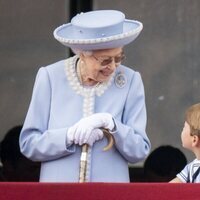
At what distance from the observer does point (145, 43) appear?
18.8 ft

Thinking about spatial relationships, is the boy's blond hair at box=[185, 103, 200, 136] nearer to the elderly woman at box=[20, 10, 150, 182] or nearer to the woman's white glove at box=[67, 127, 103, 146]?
the elderly woman at box=[20, 10, 150, 182]

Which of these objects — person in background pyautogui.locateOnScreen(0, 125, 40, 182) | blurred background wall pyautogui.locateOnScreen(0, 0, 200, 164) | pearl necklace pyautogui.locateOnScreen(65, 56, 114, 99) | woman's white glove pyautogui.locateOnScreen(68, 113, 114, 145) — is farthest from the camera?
blurred background wall pyautogui.locateOnScreen(0, 0, 200, 164)

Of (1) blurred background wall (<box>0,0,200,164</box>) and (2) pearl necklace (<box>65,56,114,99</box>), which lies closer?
(2) pearl necklace (<box>65,56,114,99</box>)

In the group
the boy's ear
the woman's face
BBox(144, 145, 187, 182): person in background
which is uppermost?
the woman's face

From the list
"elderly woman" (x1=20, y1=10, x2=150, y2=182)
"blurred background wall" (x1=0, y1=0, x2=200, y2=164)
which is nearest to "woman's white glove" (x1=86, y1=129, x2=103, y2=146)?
"elderly woman" (x1=20, y1=10, x2=150, y2=182)

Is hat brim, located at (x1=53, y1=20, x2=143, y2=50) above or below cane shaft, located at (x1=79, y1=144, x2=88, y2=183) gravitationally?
above

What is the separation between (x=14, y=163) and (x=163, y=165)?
2.27 ft

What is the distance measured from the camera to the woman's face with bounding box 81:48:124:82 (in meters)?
4.29

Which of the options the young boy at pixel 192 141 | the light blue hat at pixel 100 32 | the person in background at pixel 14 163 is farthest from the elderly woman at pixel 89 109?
the person in background at pixel 14 163

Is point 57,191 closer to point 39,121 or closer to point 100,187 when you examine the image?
point 100,187

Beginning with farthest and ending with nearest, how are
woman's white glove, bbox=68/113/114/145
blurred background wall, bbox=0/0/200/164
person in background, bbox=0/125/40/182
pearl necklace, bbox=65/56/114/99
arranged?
blurred background wall, bbox=0/0/200/164 < person in background, bbox=0/125/40/182 < pearl necklace, bbox=65/56/114/99 < woman's white glove, bbox=68/113/114/145

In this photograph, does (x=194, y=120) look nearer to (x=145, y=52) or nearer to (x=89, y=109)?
(x=89, y=109)

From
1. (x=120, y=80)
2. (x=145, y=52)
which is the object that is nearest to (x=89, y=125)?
(x=120, y=80)

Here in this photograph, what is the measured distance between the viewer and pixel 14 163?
18.5 feet
